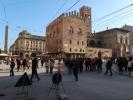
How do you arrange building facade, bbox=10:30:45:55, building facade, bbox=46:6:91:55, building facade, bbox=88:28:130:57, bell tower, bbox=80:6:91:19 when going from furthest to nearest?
bell tower, bbox=80:6:91:19 < building facade, bbox=10:30:45:55 < building facade, bbox=88:28:130:57 < building facade, bbox=46:6:91:55

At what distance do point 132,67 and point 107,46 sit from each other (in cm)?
7263

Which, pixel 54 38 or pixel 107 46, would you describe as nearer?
pixel 54 38

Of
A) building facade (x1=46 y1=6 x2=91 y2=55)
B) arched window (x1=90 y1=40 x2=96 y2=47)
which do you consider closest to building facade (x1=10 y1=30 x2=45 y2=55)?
building facade (x1=46 y1=6 x2=91 y2=55)

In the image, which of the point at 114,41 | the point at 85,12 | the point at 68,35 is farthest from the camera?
the point at 85,12

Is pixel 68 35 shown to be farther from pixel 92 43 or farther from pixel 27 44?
pixel 27 44

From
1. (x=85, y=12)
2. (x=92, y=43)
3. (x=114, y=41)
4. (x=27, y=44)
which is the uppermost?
(x=85, y=12)

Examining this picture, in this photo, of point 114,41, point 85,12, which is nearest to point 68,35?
point 114,41

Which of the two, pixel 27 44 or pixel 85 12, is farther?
pixel 85 12

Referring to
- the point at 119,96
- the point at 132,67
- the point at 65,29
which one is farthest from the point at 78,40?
the point at 119,96

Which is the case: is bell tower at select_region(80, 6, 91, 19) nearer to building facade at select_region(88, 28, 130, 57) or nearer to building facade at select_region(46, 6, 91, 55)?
building facade at select_region(88, 28, 130, 57)

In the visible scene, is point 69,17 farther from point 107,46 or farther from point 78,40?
point 107,46

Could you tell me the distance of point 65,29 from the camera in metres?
75.2

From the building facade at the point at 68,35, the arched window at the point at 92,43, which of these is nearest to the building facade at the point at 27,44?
the building facade at the point at 68,35

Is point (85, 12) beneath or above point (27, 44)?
above
